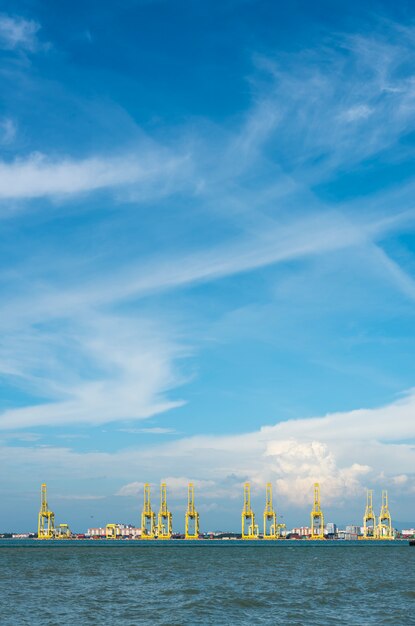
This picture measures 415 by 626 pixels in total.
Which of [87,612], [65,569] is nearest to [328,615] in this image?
[87,612]

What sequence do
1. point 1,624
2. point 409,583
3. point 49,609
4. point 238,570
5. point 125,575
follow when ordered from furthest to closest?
point 238,570 < point 125,575 < point 409,583 < point 49,609 < point 1,624

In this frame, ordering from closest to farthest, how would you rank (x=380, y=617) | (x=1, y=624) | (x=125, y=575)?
(x=1, y=624)
(x=380, y=617)
(x=125, y=575)

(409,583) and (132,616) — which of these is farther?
(409,583)

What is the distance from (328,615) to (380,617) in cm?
276

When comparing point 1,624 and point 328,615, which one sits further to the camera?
point 328,615

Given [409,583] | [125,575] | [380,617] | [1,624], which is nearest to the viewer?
[1,624]

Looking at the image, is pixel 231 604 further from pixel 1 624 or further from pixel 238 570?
pixel 238 570

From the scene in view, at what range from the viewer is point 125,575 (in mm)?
70375

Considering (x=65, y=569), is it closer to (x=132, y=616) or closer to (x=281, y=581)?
(x=281, y=581)

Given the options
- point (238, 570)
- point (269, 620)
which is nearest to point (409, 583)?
point (238, 570)

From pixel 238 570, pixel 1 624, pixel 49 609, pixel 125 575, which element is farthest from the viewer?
pixel 238 570

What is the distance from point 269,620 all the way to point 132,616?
743cm

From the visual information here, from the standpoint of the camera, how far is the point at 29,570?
80375 millimetres

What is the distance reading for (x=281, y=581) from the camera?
208 feet
